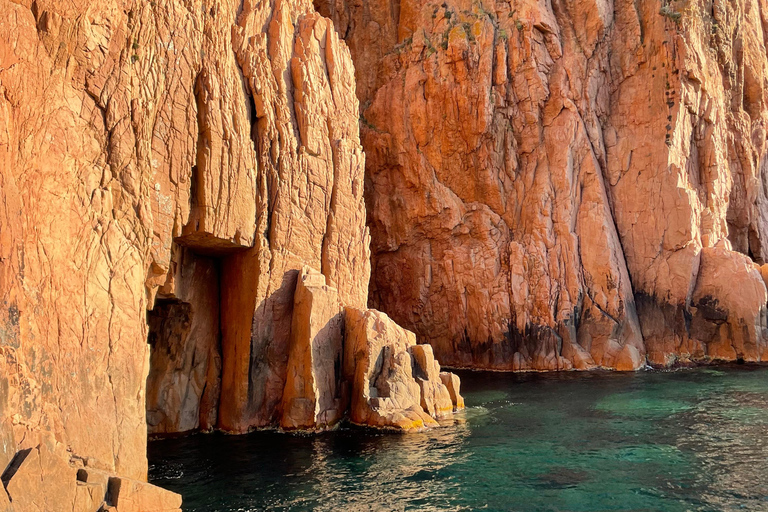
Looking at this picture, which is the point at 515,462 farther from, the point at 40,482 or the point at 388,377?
the point at 40,482

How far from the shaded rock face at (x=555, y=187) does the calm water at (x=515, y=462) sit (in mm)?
10495

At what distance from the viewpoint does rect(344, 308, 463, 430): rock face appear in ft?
68.6

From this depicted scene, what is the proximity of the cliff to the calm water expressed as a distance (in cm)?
191

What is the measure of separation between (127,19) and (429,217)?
23.1m

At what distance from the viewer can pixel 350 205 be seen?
85.5 ft

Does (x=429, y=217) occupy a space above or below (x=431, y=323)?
above

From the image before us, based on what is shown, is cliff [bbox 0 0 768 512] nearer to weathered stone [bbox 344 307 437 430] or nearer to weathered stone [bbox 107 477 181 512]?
weathered stone [bbox 344 307 437 430]

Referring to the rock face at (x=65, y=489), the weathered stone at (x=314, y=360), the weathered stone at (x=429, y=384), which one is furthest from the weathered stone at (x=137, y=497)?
the weathered stone at (x=429, y=384)

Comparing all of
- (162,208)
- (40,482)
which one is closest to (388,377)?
(162,208)

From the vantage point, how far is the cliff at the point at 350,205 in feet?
45.3

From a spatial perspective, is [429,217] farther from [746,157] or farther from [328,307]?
[746,157]

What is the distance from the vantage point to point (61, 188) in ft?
45.5

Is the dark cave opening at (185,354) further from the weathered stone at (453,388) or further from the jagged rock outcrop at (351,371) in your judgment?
the weathered stone at (453,388)

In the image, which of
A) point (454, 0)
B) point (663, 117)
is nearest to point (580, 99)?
point (663, 117)
